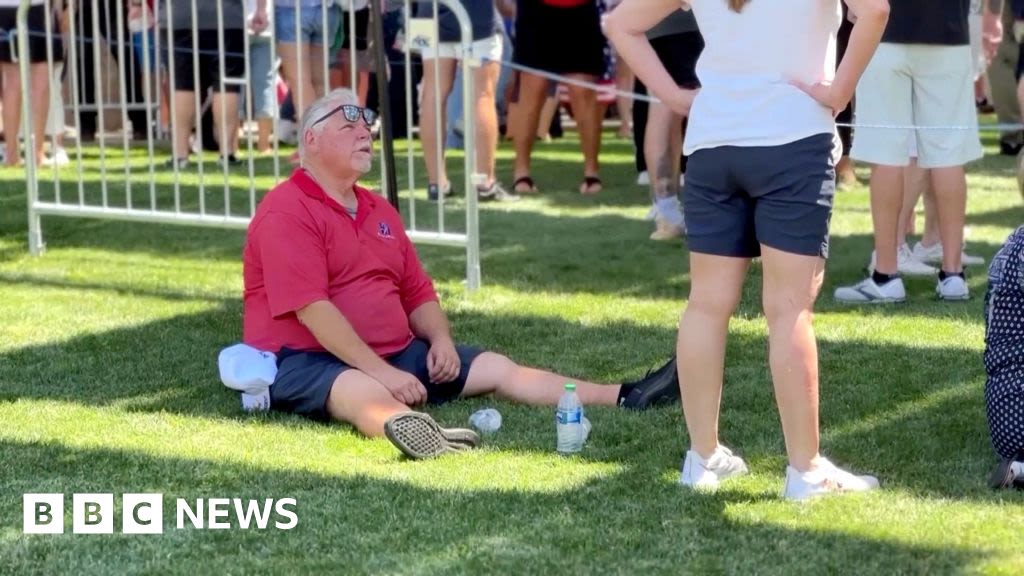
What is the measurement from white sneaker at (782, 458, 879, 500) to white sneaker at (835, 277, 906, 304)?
2.61 metres

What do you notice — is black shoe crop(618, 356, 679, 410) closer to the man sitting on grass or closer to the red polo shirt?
the man sitting on grass

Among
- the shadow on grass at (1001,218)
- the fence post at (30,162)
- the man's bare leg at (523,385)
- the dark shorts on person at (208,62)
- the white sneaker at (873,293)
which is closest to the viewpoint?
the man's bare leg at (523,385)

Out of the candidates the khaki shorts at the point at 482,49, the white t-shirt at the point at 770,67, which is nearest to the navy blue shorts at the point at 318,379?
the white t-shirt at the point at 770,67

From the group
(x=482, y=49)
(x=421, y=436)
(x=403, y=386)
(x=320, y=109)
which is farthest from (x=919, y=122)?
(x=482, y=49)

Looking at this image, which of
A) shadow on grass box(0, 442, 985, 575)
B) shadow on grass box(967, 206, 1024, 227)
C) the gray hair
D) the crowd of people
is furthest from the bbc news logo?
shadow on grass box(967, 206, 1024, 227)

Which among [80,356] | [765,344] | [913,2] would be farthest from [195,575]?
[913,2]

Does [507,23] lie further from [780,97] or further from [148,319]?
[780,97]

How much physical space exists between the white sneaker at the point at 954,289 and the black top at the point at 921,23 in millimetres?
943

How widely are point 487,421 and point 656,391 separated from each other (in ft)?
1.75

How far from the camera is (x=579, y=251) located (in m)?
7.84

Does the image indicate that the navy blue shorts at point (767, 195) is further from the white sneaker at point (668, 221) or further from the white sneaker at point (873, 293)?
the white sneaker at point (668, 221)

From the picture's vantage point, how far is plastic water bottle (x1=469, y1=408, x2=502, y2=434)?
4773 millimetres

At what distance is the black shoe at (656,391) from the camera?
16.2 feet

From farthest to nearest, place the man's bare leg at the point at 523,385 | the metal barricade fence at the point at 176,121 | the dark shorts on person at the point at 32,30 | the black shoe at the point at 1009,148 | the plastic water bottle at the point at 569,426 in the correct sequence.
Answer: the black shoe at the point at 1009,148
the dark shorts on person at the point at 32,30
the metal barricade fence at the point at 176,121
the man's bare leg at the point at 523,385
the plastic water bottle at the point at 569,426
